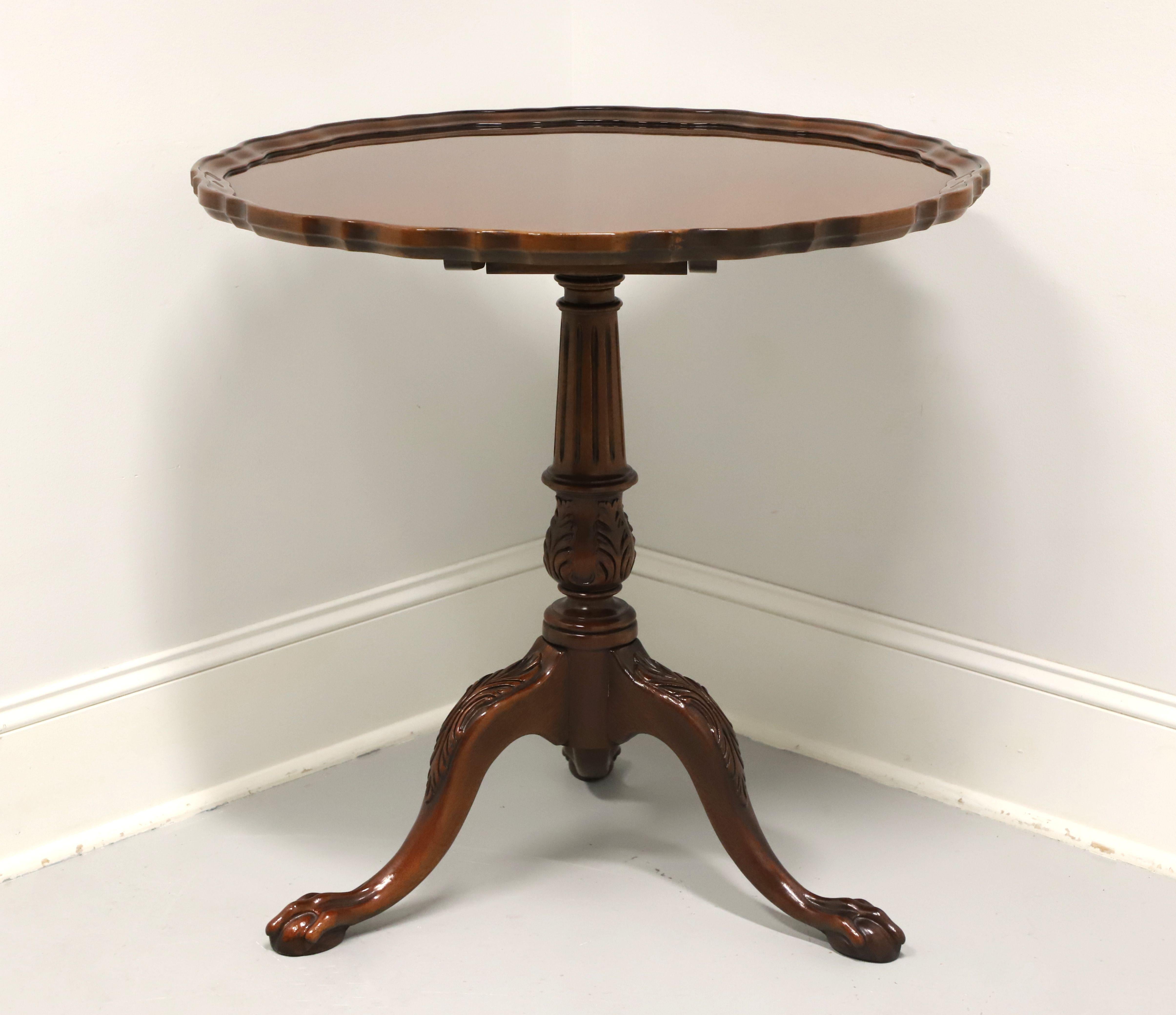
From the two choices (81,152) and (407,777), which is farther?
(407,777)

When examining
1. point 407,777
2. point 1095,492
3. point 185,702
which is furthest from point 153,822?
point 1095,492

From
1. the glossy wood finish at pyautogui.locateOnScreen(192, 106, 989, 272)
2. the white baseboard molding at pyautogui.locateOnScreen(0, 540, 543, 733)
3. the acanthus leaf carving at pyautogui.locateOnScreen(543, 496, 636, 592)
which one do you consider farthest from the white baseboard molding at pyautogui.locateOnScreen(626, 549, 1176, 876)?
the glossy wood finish at pyautogui.locateOnScreen(192, 106, 989, 272)

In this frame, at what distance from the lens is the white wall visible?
1.48 m

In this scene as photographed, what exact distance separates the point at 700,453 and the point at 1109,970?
902 mm

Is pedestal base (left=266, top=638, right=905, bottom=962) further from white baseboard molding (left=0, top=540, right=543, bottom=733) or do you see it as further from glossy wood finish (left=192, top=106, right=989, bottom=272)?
glossy wood finish (left=192, top=106, right=989, bottom=272)

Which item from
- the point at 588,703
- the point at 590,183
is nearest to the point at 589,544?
the point at 588,703

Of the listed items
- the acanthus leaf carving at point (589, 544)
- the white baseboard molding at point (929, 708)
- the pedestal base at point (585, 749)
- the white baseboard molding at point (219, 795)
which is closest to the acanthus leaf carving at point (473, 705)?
the pedestal base at point (585, 749)

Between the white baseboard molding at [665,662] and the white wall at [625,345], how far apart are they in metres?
0.04

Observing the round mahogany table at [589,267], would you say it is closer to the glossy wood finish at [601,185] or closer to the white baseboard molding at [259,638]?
the glossy wood finish at [601,185]

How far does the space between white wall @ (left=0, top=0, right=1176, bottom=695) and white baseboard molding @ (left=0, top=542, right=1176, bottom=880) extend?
4cm

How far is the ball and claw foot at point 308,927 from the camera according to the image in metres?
1.36

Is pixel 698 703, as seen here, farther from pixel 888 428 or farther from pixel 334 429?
pixel 334 429

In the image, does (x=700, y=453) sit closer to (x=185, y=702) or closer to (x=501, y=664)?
(x=501, y=664)

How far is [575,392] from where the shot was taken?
56.2 inches
